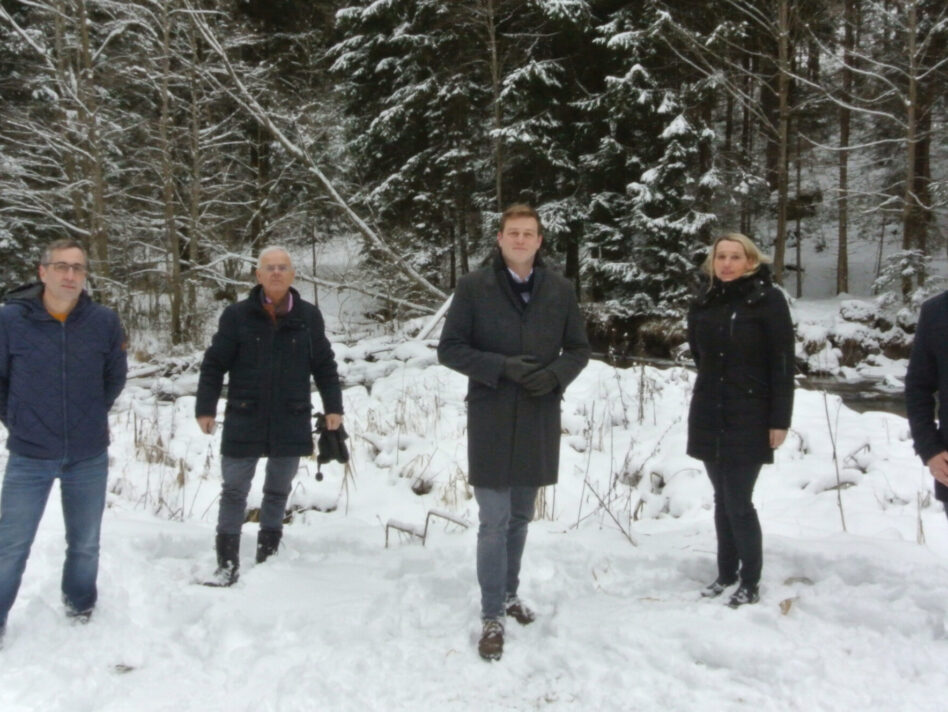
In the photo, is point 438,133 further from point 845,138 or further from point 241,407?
point 241,407

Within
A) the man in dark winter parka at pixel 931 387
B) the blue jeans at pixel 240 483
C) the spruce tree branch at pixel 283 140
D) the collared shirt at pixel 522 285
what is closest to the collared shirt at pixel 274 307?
the blue jeans at pixel 240 483

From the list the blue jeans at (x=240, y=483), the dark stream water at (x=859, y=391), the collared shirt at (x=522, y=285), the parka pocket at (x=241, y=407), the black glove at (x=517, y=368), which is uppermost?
the collared shirt at (x=522, y=285)

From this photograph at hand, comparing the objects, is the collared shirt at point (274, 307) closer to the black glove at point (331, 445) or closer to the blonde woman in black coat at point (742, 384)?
the black glove at point (331, 445)

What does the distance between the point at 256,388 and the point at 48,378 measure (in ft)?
3.33

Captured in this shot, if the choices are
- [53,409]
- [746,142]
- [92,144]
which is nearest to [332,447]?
[53,409]

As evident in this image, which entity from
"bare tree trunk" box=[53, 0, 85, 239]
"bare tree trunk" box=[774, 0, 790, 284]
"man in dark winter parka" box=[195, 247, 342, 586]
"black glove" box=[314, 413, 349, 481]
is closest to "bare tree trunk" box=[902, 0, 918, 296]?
"bare tree trunk" box=[774, 0, 790, 284]

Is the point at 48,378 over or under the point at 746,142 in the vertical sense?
under

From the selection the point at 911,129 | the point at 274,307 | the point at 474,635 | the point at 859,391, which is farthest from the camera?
the point at 911,129

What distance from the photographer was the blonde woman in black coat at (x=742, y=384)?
3.38 metres

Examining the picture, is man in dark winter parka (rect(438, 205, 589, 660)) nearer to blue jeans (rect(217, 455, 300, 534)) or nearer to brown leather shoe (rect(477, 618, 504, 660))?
brown leather shoe (rect(477, 618, 504, 660))

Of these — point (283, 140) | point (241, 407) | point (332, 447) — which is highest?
point (283, 140)

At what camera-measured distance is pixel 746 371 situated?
3.42 meters

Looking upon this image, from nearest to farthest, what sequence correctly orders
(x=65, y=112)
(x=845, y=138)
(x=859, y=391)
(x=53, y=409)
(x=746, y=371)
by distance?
(x=53, y=409) < (x=746, y=371) < (x=859, y=391) < (x=65, y=112) < (x=845, y=138)

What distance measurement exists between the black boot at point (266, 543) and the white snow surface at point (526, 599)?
0.09 metres
